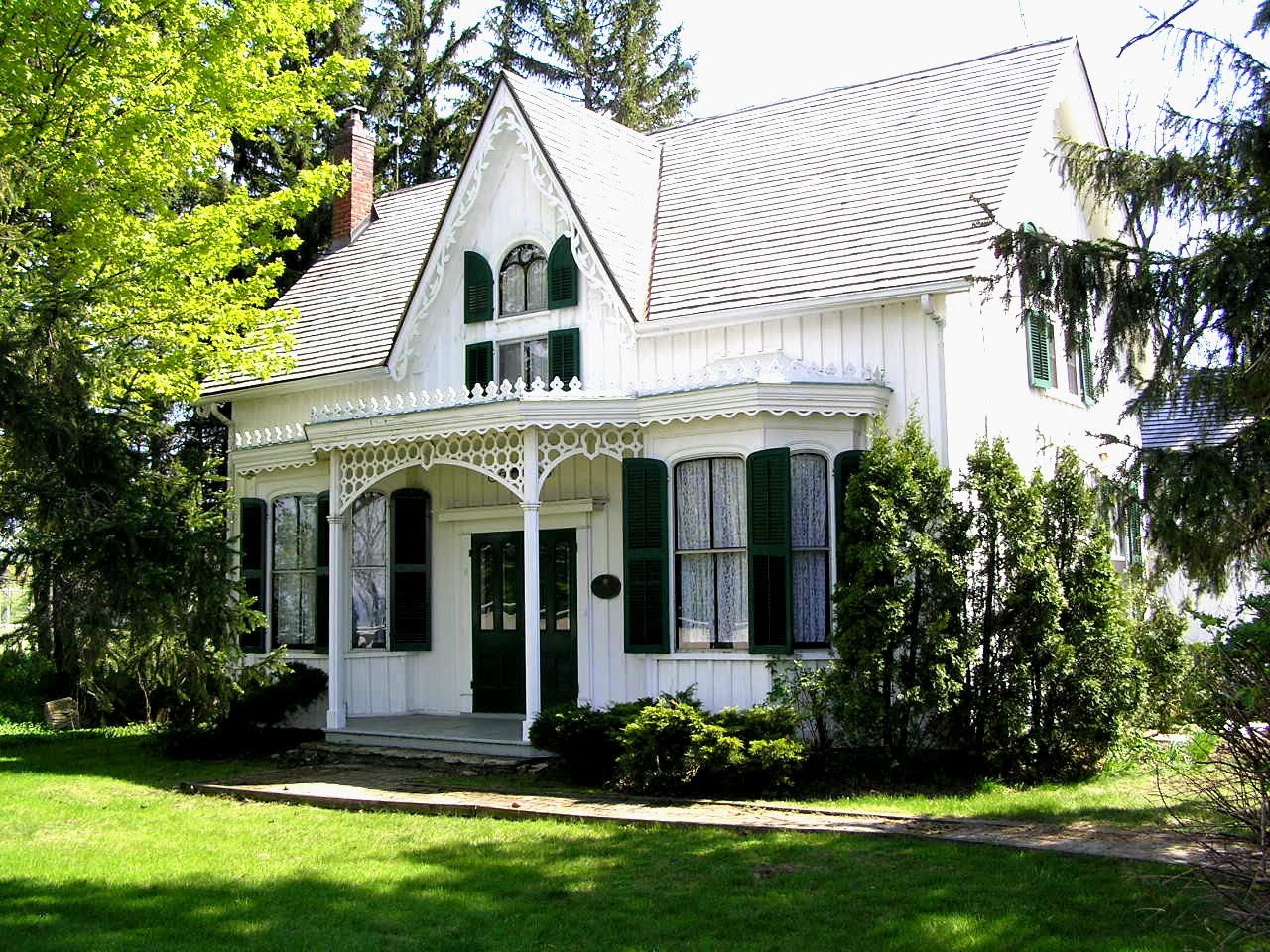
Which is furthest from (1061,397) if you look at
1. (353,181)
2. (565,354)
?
(353,181)

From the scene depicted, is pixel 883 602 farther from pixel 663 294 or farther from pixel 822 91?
pixel 822 91

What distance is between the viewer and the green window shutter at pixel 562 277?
14852 millimetres

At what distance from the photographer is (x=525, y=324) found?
602 inches

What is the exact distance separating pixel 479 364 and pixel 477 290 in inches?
36.9

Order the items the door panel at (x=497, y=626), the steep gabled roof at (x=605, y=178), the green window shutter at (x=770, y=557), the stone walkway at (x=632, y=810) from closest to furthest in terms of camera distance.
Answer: the stone walkway at (x=632, y=810) < the green window shutter at (x=770, y=557) < the steep gabled roof at (x=605, y=178) < the door panel at (x=497, y=626)

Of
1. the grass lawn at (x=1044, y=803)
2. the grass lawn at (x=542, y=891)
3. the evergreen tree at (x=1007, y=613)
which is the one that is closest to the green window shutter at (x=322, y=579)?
the grass lawn at (x=542, y=891)

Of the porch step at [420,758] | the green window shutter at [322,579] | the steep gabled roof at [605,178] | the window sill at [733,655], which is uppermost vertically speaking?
the steep gabled roof at [605,178]

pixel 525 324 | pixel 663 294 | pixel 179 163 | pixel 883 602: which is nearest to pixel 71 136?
pixel 179 163

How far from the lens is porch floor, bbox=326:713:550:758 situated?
12992 mm

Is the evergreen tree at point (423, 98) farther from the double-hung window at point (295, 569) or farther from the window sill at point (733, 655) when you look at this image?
the window sill at point (733, 655)

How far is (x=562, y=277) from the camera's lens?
14.9 meters

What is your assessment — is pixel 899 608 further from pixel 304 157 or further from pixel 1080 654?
pixel 304 157

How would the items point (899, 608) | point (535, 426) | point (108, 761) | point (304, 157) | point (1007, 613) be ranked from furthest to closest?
1. point (304, 157)
2. point (108, 761)
3. point (535, 426)
4. point (1007, 613)
5. point (899, 608)

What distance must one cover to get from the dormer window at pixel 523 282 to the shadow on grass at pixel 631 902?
7901 mm
